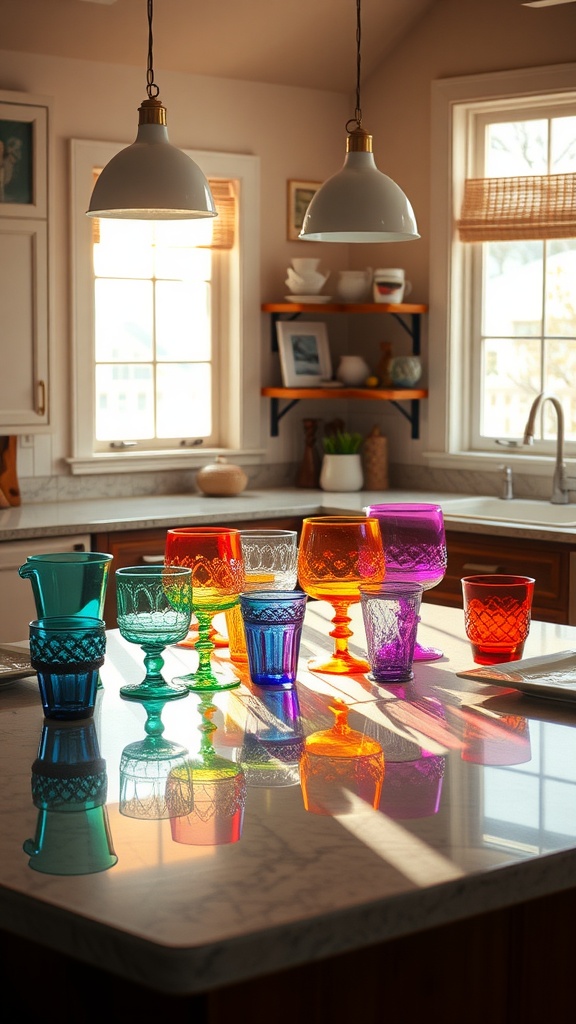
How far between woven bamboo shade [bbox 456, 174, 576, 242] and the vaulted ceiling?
0.70 m

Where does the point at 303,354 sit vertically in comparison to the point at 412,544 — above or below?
above

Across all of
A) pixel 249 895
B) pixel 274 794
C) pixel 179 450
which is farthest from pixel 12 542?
pixel 249 895

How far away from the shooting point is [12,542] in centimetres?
373

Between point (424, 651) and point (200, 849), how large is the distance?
95cm

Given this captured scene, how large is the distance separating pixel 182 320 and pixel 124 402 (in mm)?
406

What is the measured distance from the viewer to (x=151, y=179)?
2305mm

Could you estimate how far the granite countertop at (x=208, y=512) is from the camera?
3.79 m

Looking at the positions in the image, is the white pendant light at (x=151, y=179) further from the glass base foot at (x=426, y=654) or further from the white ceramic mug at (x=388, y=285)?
the white ceramic mug at (x=388, y=285)

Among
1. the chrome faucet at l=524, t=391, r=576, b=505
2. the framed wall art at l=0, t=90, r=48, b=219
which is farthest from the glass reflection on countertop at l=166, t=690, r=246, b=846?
the chrome faucet at l=524, t=391, r=576, b=505

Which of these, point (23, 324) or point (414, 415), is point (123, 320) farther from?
point (414, 415)

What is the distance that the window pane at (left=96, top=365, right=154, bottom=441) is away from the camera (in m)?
4.71

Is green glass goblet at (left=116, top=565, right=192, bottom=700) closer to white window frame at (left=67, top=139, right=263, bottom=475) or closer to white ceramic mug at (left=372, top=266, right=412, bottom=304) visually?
white window frame at (left=67, top=139, right=263, bottom=475)

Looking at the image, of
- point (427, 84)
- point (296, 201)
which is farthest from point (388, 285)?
point (427, 84)

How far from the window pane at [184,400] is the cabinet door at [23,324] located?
82cm
